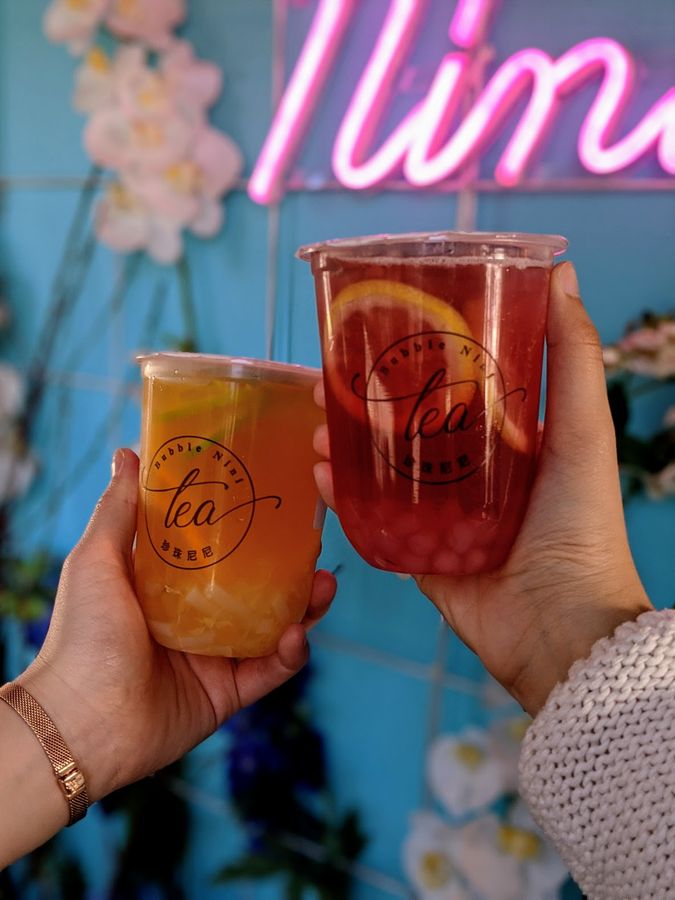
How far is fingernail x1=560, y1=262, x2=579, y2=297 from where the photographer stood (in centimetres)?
92

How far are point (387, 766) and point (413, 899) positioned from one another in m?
0.28

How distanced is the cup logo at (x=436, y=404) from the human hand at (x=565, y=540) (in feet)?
0.42

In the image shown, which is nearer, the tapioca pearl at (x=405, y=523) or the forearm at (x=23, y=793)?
the tapioca pearl at (x=405, y=523)

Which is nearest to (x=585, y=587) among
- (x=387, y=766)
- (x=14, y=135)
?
(x=387, y=766)

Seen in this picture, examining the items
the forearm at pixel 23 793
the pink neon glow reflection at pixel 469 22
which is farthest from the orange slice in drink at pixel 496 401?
the pink neon glow reflection at pixel 469 22

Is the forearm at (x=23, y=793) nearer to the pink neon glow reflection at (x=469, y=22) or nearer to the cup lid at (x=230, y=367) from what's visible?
the cup lid at (x=230, y=367)

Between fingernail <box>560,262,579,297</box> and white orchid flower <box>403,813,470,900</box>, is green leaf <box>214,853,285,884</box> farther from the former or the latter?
fingernail <box>560,262,579,297</box>

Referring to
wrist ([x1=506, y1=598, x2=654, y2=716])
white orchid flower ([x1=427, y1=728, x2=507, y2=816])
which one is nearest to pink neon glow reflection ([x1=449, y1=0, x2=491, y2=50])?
wrist ([x1=506, y1=598, x2=654, y2=716])

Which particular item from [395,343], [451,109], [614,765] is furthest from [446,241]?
[451,109]

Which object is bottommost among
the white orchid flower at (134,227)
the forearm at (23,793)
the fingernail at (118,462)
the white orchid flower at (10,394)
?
the forearm at (23,793)

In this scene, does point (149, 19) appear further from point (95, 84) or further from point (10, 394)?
point (10, 394)

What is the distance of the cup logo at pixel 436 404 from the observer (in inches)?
32.5

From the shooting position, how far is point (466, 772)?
1.74 metres

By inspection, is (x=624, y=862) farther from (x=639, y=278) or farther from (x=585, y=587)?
(x=639, y=278)
